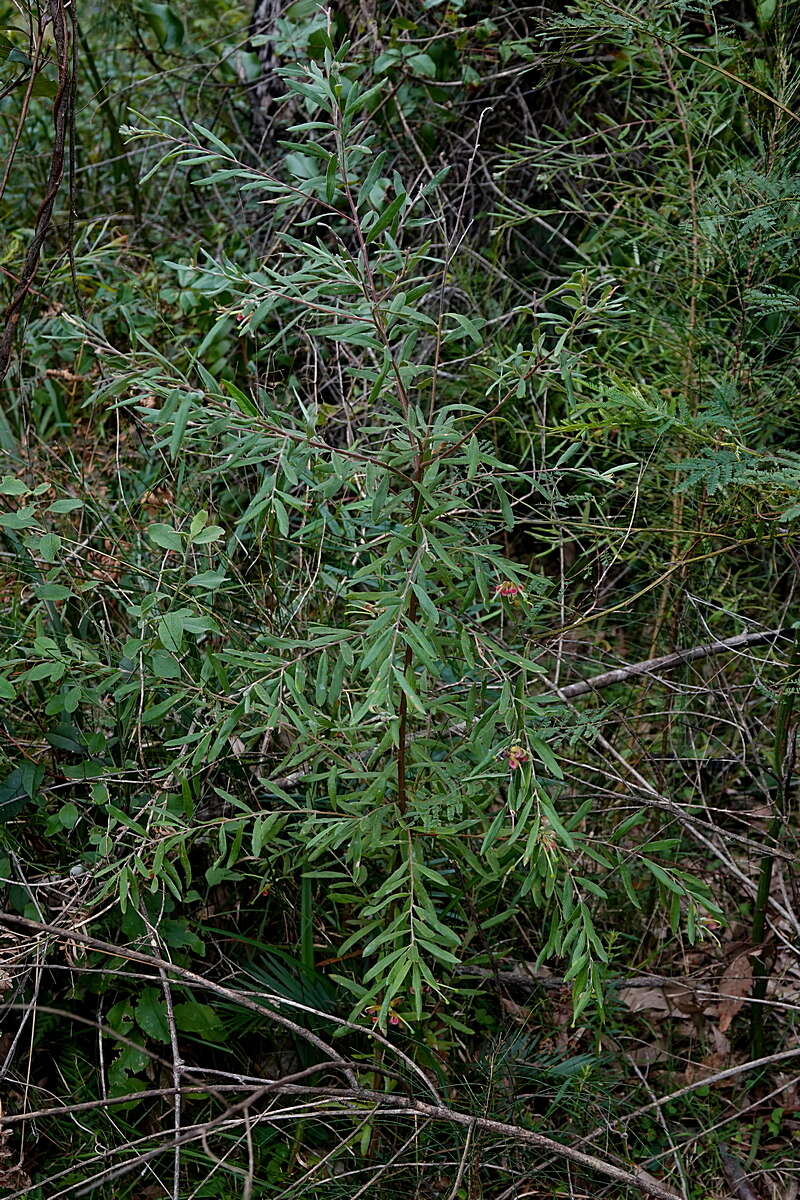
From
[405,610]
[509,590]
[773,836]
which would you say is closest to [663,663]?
[773,836]

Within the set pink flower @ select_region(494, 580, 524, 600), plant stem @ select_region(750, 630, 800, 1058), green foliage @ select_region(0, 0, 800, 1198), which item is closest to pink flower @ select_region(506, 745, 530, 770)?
green foliage @ select_region(0, 0, 800, 1198)

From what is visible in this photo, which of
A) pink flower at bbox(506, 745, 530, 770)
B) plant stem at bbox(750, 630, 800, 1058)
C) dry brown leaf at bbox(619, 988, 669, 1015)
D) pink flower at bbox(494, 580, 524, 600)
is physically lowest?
dry brown leaf at bbox(619, 988, 669, 1015)

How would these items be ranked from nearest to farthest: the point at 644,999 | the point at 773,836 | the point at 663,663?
the point at 773,836 < the point at 663,663 < the point at 644,999

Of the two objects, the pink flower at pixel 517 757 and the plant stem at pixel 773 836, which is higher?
the pink flower at pixel 517 757

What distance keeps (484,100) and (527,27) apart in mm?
199

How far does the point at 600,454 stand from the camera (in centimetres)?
251

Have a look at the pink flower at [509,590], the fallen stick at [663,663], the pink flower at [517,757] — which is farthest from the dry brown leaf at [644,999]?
the pink flower at [509,590]

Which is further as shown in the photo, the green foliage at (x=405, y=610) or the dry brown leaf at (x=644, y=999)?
the dry brown leaf at (x=644, y=999)

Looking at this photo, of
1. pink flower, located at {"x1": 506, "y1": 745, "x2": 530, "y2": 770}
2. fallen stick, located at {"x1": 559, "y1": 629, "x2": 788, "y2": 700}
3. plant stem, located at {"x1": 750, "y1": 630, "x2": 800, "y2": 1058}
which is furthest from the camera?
fallen stick, located at {"x1": 559, "y1": 629, "x2": 788, "y2": 700}

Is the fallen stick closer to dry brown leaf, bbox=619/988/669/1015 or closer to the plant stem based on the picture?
the plant stem

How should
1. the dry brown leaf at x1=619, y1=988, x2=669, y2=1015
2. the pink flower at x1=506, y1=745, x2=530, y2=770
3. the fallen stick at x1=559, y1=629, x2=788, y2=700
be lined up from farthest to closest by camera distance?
the dry brown leaf at x1=619, y1=988, x2=669, y2=1015 < the fallen stick at x1=559, y1=629, x2=788, y2=700 < the pink flower at x1=506, y1=745, x2=530, y2=770

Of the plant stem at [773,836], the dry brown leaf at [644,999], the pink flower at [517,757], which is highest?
the pink flower at [517,757]

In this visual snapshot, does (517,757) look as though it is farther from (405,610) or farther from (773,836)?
(773,836)

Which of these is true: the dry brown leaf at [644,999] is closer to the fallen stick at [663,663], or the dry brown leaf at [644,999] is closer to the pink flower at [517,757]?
the fallen stick at [663,663]
